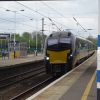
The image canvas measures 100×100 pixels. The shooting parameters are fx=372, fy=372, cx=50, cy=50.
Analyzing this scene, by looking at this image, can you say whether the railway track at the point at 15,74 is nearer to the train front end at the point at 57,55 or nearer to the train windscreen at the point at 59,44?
the train front end at the point at 57,55

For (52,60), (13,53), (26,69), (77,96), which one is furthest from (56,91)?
(13,53)

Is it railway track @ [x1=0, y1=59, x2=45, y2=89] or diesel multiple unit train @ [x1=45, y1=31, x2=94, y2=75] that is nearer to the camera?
diesel multiple unit train @ [x1=45, y1=31, x2=94, y2=75]

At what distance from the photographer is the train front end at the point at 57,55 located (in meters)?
27.3

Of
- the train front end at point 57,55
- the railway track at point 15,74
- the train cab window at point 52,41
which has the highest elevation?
the train cab window at point 52,41

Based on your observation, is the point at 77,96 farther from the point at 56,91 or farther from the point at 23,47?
the point at 23,47

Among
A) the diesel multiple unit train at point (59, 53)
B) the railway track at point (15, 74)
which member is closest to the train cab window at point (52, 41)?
the diesel multiple unit train at point (59, 53)

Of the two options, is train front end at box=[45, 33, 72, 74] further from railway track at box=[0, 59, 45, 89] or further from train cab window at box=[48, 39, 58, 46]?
railway track at box=[0, 59, 45, 89]

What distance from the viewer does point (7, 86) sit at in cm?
2420

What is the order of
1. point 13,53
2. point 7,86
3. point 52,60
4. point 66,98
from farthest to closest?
point 13,53, point 52,60, point 7,86, point 66,98

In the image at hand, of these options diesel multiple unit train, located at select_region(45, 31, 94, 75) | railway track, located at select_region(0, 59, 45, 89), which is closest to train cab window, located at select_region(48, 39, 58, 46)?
diesel multiple unit train, located at select_region(45, 31, 94, 75)

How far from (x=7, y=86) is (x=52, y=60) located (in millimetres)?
4520

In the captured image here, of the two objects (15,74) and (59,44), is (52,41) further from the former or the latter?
(15,74)

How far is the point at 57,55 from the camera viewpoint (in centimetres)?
2741

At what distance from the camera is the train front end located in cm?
2730
